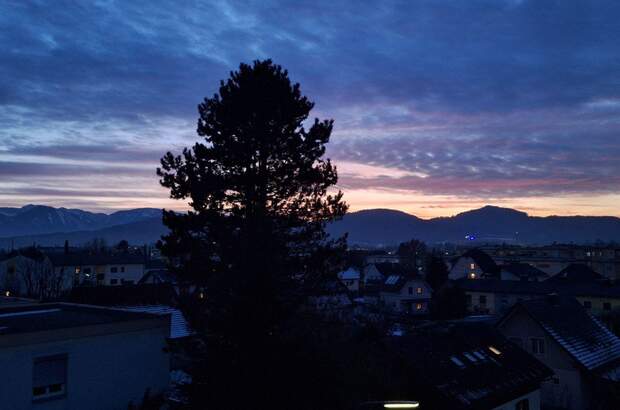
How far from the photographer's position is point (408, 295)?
73.2 m

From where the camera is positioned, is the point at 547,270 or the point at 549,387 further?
the point at 547,270

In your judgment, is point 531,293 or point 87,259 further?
point 87,259

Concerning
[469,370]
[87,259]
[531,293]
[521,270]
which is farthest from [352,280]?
[469,370]

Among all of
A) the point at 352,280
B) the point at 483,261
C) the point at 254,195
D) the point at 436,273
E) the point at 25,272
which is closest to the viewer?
the point at 254,195

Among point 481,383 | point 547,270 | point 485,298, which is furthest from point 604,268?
point 481,383

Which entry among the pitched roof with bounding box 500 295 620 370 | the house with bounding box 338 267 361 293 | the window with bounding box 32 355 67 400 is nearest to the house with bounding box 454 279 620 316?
the pitched roof with bounding box 500 295 620 370

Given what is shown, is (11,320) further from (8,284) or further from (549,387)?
(8,284)

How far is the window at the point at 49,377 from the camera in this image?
44.1 ft

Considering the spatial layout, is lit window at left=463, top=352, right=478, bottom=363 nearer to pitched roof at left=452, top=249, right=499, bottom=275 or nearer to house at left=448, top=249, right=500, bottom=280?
house at left=448, top=249, right=500, bottom=280

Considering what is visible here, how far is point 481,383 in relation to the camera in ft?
71.1

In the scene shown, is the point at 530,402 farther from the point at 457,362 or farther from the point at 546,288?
the point at 546,288

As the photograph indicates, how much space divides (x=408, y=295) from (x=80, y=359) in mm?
63272

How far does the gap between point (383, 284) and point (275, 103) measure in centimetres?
6031

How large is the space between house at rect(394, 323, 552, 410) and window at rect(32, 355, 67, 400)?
1306 cm
